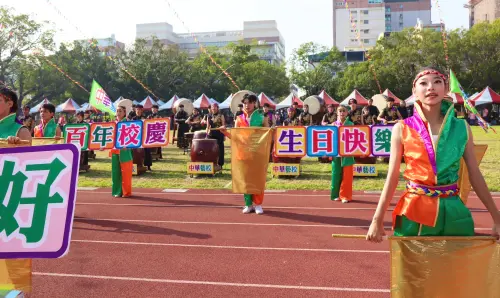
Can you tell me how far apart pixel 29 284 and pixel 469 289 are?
8.51 feet

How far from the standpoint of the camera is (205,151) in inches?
431

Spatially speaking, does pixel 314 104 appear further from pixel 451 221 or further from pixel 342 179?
pixel 451 221

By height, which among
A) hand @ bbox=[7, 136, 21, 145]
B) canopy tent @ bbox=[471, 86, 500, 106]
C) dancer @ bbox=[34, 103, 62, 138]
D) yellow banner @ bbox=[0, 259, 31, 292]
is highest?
canopy tent @ bbox=[471, 86, 500, 106]

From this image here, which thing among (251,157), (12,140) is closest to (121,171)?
(251,157)

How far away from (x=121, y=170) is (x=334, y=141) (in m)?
4.03

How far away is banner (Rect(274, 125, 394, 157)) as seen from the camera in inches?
331

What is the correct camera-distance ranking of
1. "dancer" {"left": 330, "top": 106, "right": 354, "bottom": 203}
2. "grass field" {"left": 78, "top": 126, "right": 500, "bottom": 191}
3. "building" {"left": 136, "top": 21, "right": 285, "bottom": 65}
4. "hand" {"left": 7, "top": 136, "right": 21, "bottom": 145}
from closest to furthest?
"hand" {"left": 7, "top": 136, "right": 21, "bottom": 145} → "dancer" {"left": 330, "top": 106, "right": 354, "bottom": 203} → "grass field" {"left": 78, "top": 126, "right": 500, "bottom": 191} → "building" {"left": 136, "top": 21, "right": 285, "bottom": 65}

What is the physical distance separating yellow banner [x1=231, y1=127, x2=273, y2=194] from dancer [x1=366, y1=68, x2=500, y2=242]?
14.2 ft

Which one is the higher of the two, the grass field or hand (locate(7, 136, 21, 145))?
hand (locate(7, 136, 21, 145))

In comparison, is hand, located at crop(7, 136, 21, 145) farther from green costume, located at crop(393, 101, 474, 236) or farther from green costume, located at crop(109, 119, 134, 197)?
green costume, located at crop(109, 119, 134, 197)

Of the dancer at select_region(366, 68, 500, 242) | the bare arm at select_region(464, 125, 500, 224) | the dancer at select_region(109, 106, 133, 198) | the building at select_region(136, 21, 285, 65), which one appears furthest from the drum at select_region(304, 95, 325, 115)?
the building at select_region(136, 21, 285, 65)

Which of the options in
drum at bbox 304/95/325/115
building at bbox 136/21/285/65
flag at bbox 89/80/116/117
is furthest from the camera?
building at bbox 136/21/285/65

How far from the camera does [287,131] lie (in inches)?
371

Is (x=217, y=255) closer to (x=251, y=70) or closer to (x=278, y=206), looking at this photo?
(x=278, y=206)
